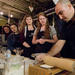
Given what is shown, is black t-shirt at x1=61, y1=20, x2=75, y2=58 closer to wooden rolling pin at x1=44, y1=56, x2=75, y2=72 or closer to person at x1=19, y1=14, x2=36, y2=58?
wooden rolling pin at x1=44, y1=56, x2=75, y2=72

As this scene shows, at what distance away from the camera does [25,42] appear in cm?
219

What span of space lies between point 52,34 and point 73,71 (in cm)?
114

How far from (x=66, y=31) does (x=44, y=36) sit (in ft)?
1.80

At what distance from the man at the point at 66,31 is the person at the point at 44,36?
381 mm

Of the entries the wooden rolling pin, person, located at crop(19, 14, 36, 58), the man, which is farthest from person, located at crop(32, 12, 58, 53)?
the wooden rolling pin

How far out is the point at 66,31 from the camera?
59.8 inches

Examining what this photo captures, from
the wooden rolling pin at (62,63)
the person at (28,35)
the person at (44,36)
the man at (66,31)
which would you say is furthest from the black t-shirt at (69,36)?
the person at (28,35)

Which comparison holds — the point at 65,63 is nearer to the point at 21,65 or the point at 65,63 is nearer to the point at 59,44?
the point at 21,65

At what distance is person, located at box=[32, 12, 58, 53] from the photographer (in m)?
1.93

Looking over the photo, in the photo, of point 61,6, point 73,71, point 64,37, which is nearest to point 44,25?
point 64,37

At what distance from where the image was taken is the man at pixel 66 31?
4.36 feet

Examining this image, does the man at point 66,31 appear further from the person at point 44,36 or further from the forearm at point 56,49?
the person at point 44,36

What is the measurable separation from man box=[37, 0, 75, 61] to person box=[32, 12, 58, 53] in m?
0.38

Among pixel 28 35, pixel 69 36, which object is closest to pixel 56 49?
pixel 69 36
